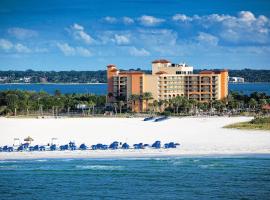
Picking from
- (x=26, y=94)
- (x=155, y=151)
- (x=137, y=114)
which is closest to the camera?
(x=155, y=151)

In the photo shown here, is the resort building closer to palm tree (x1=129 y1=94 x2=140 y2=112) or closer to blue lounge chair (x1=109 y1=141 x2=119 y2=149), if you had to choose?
palm tree (x1=129 y1=94 x2=140 y2=112)

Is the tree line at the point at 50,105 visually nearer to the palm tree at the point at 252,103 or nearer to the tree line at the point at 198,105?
the tree line at the point at 198,105

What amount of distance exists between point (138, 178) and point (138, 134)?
63.3ft

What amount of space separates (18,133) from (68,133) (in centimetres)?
432

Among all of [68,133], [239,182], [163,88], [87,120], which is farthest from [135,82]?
[239,182]

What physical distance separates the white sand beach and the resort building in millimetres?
16306

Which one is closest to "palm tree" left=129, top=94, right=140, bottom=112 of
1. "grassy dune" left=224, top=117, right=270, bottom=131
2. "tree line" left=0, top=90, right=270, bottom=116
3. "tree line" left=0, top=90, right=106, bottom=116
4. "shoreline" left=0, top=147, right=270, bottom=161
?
"tree line" left=0, top=90, right=270, bottom=116

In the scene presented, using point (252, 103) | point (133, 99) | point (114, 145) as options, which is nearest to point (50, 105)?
point (133, 99)

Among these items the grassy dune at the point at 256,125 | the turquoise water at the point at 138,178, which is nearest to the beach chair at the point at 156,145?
the turquoise water at the point at 138,178

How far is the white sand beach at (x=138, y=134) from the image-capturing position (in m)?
50.6

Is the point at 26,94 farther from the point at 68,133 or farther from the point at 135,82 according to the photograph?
the point at 68,133

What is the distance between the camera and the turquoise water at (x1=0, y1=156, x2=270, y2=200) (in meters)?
37.6

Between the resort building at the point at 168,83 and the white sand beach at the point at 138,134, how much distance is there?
16306 millimetres

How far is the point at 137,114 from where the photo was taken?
88.3 meters
